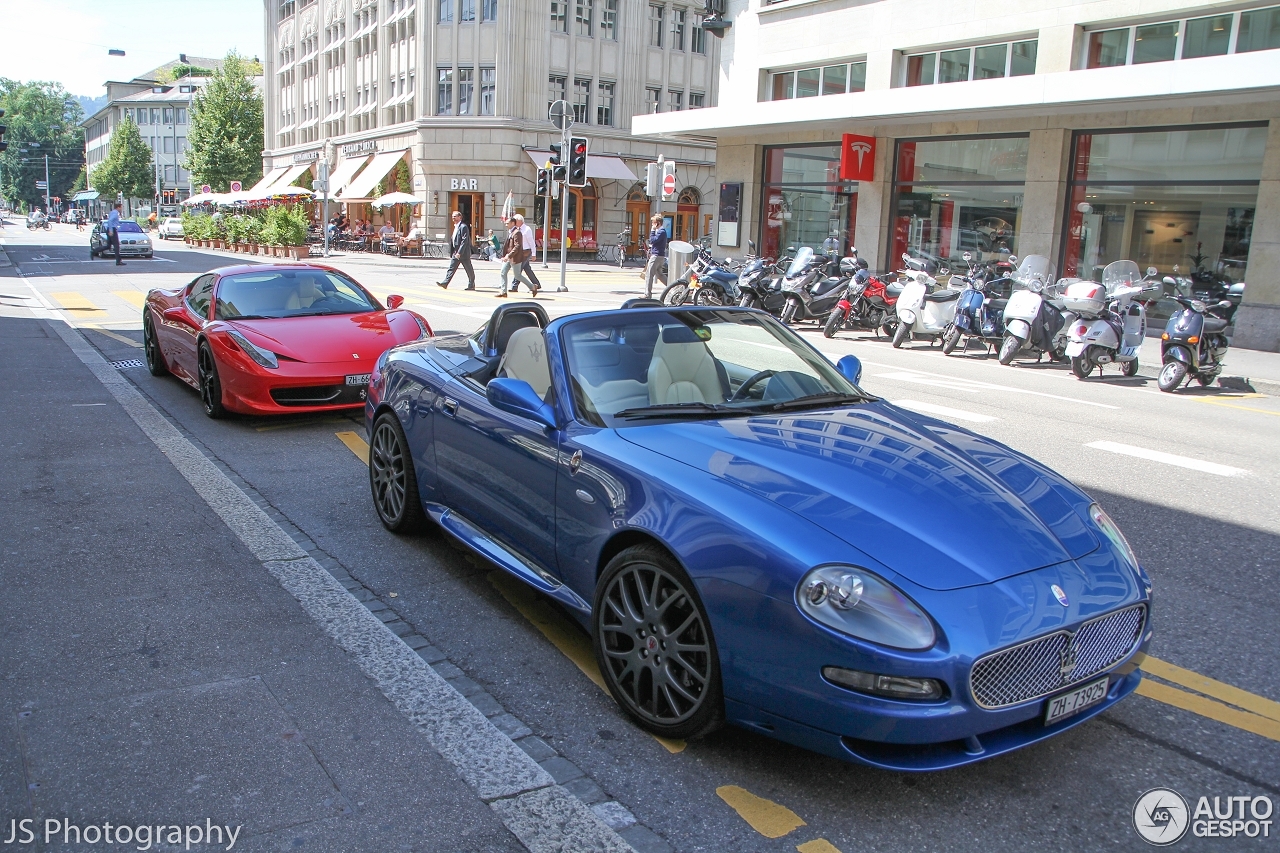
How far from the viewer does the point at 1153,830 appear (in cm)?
282

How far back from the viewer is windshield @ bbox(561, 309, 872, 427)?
13.1 feet

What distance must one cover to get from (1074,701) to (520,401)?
2236 millimetres

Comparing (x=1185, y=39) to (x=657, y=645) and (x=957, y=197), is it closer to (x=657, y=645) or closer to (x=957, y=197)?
(x=957, y=197)

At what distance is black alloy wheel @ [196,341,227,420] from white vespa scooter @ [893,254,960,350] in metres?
10.0

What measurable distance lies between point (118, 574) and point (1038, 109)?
56.9ft

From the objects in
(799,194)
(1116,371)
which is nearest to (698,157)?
(799,194)

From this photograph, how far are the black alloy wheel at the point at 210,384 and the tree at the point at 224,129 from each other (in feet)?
230

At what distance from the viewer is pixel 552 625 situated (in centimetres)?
433

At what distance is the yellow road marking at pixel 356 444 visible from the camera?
7343 millimetres

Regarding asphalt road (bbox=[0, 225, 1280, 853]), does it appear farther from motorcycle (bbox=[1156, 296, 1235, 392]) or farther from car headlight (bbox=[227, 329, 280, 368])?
motorcycle (bbox=[1156, 296, 1235, 392])

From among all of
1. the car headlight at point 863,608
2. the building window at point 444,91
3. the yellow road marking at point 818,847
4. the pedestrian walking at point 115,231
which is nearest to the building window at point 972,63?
the car headlight at point 863,608

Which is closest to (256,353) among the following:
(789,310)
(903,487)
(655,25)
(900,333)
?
(903,487)

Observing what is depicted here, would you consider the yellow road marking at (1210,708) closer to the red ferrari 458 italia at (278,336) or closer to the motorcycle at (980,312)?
the red ferrari 458 italia at (278,336)

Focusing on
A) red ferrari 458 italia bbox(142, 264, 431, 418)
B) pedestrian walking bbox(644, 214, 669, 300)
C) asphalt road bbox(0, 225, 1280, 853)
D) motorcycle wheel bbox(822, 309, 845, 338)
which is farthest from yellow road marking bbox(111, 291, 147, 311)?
motorcycle wheel bbox(822, 309, 845, 338)
